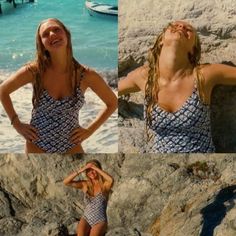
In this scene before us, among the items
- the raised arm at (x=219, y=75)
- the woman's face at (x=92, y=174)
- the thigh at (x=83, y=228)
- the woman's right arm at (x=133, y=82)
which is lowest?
the thigh at (x=83, y=228)

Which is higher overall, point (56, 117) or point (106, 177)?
point (56, 117)

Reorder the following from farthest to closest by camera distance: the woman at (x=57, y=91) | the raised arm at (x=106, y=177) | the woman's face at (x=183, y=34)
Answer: the raised arm at (x=106, y=177) → the woman at (x=57, y=91) → the woman's face at (x=183, y=34)

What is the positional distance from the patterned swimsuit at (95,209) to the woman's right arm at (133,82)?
493mm

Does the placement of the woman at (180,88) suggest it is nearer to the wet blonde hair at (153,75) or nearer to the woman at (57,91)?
the wet blonde hair at (153,75)

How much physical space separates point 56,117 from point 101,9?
53cm

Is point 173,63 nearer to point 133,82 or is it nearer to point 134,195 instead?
point 133,82

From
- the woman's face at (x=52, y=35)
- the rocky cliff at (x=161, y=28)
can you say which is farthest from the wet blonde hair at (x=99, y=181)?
the woman's face at (x=52, y=35)

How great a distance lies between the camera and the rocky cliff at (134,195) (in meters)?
3.21

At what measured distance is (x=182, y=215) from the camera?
323 centimetres

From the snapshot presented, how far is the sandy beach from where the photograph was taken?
10.5 feet

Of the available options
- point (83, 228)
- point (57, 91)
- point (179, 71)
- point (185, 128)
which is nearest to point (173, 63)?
point (179, 71)

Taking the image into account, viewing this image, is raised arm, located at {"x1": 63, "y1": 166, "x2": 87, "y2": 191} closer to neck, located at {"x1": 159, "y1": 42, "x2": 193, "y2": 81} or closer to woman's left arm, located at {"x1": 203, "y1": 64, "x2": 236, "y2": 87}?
neck, located at {"x1": 159, "y1": 42, "x2": 193, "y2": 81}

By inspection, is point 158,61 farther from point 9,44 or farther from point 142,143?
point 9,44

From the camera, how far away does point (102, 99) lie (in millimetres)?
3209
